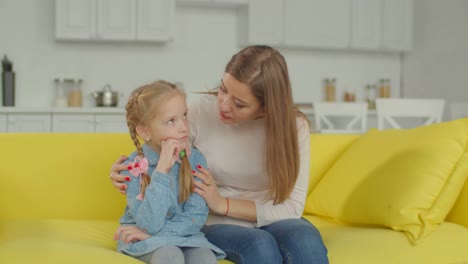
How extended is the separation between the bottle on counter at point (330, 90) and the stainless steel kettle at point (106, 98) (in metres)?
2.03

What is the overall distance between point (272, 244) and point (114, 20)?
4.13m

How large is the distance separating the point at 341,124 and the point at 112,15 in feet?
7.55

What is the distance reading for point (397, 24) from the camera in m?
6.39

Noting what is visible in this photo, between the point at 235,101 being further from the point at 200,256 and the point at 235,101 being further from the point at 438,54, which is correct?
the point at 438,54

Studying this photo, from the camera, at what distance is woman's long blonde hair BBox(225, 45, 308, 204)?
6.28 feet

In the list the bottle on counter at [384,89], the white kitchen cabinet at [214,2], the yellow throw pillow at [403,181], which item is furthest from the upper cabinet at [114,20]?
the yellow throw pillow at [403,181]

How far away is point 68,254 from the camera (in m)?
1.70

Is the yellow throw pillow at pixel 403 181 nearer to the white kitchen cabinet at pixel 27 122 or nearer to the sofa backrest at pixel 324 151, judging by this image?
the sofa backrest at pixel 324 151

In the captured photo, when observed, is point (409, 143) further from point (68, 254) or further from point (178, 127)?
point (68, 254)

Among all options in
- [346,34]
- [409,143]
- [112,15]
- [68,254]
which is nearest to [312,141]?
[409,143]

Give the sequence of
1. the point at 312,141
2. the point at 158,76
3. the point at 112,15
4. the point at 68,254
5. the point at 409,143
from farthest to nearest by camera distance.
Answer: the point at 158,76 < the point at 112,15 < the point at 312,141 < the point at 409,143 < the point at 68,254

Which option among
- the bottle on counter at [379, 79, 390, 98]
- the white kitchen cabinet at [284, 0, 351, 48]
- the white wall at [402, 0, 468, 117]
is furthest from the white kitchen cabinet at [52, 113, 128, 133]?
the white wall at [402, 0, 468, 117]

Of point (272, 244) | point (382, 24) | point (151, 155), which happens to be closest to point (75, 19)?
point (382, 24)

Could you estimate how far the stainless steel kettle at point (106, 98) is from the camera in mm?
5629
